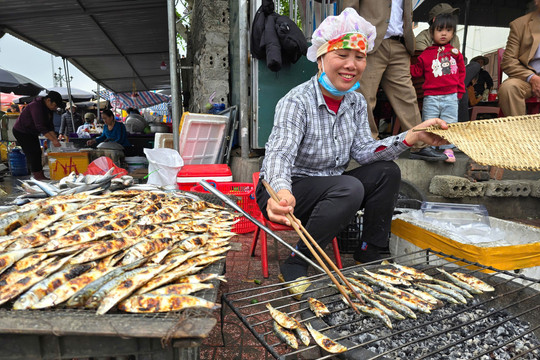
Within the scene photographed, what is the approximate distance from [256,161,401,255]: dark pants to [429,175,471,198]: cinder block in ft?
7.52

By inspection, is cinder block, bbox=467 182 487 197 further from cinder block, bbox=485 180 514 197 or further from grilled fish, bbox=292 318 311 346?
grilled fish, bbox=292 318 311 346

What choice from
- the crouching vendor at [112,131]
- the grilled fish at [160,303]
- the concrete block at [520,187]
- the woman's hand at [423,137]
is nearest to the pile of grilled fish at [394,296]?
the grilled fish at [160,303]

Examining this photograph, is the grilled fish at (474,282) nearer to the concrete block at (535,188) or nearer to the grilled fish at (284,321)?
the grilled fish at (284,321)

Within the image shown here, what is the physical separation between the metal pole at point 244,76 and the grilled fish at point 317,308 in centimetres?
395

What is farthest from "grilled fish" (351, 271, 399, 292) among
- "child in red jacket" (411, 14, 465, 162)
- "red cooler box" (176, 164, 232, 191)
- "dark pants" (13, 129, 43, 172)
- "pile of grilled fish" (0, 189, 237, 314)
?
"dark pants" (13, 129, 43, 172)

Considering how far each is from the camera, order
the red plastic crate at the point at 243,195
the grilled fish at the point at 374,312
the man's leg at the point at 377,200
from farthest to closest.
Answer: the red plastic crate at the point at 243,195 < the man's leg at the point at 377,200 < the grilled fish at the point at 374,312

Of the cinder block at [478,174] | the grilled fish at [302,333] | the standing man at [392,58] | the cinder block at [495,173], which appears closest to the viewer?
the grilled fish at [302,333]

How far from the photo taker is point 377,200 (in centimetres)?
282

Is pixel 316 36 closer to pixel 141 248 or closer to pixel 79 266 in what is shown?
pixel 141 248

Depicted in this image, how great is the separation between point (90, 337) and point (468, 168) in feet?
17.6

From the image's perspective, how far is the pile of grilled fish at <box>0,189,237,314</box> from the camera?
48.0 inches

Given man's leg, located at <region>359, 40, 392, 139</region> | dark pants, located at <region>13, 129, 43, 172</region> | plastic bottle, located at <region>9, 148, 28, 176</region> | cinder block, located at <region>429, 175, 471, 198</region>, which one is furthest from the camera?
plastic bottle, located at <region>9, 148, 28, 176</region>

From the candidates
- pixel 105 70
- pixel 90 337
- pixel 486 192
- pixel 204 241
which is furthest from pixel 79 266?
pixel 105 70

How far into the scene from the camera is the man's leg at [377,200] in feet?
9.20
